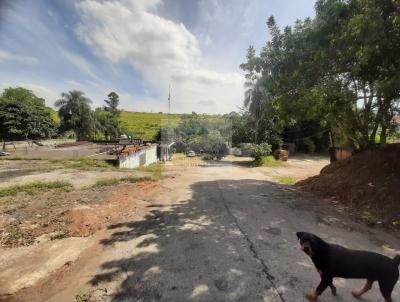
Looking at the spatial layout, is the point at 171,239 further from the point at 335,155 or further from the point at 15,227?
the point at 335,155

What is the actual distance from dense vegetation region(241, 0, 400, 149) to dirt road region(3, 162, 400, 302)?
13.8 ft

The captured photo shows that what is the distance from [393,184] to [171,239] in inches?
306

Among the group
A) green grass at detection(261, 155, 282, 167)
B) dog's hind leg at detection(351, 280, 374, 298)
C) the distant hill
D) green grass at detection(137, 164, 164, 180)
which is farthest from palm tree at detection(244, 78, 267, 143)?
dog's hind leg at detection(351, 280, 374, 298)

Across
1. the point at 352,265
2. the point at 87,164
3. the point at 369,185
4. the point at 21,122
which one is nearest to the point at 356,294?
the point at 352,265

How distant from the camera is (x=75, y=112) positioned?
146 feet

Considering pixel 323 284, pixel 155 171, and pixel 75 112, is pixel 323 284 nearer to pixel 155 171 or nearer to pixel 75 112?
pixel 155 171

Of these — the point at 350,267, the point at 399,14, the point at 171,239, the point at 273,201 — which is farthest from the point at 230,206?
the point at 399,14

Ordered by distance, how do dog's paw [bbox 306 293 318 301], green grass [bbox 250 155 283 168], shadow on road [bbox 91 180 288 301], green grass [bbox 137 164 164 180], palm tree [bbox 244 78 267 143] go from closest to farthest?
dog's paw [bbox 306 293 318 301] < shadow on road [bbox 91 180 288 301] < green grass [bbox 137 164 164 180] < green grass [bbox 250 155 283 168] < palm tree [bbox 244 78 267 143]

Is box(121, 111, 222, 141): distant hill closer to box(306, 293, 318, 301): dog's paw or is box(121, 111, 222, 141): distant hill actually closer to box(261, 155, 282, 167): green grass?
box(261, 155, 282, 167): green grass

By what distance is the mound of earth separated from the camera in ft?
25.2

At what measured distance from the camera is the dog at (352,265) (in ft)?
11.2

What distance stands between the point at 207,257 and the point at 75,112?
4626 centimetres

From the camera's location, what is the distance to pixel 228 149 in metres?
35.2

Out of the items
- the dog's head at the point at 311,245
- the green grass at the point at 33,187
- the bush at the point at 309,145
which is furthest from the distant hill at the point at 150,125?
the dog's head at the point at 311,245
